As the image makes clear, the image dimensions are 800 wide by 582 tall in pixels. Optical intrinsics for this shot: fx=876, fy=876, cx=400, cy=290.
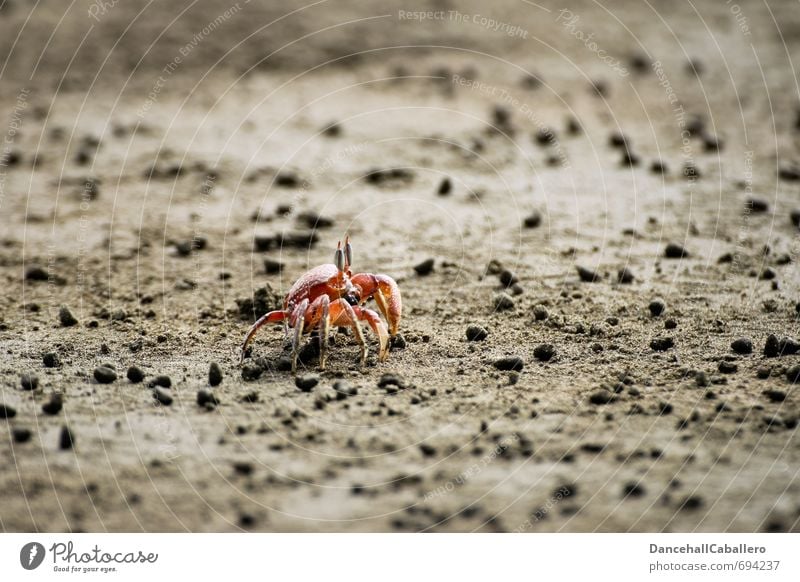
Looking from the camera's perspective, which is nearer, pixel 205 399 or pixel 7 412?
pixel 7 412

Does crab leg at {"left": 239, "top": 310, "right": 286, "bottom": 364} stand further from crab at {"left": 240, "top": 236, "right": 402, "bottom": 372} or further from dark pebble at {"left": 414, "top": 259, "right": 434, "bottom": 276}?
dark pebble at {"left": 414, "top": 259, "right": 434, "bottom": 276}

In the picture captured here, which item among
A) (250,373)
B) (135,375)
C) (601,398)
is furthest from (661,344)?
(135,375)

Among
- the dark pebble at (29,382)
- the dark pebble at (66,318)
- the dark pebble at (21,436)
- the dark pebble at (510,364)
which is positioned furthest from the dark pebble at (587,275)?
the dark pebble at (21,436)

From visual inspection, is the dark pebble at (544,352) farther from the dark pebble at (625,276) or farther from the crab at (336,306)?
the dark pebble at (625,276)

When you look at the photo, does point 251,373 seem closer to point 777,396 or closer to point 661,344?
point 661,344

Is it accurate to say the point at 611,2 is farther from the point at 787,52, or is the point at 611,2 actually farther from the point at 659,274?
the point at 659,274
